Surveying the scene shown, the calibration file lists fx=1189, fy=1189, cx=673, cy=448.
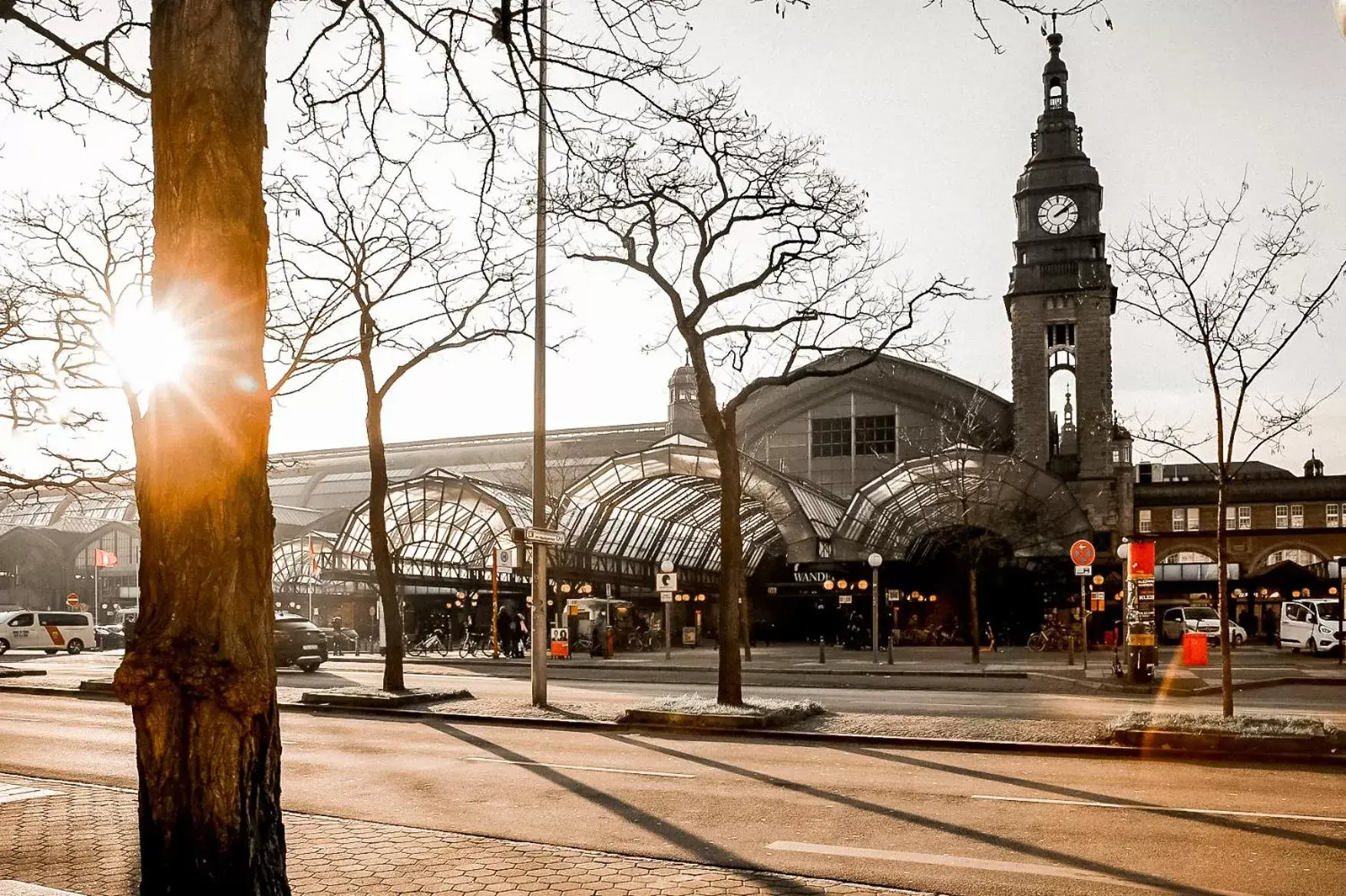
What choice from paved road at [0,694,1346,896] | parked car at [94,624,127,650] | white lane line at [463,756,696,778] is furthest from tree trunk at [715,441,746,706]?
parked car at [94,624,127,650]

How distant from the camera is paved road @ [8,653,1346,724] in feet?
63.5

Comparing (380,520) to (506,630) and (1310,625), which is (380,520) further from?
(1310,625)

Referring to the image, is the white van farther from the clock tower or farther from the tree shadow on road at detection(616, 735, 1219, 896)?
the clock tower

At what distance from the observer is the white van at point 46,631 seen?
1817 inches

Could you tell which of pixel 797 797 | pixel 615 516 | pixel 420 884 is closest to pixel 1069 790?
pixel 797 797

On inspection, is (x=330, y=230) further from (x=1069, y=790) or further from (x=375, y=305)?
(x=1069, y=790)

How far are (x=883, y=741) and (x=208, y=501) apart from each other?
11.7 m

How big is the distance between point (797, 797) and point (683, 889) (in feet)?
12.3

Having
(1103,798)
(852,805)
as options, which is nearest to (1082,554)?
(1103,798)

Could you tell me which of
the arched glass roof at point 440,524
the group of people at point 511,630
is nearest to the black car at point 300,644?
the group of people at point 511,630

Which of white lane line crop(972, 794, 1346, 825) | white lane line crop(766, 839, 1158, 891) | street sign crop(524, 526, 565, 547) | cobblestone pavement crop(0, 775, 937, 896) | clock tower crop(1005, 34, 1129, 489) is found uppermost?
clock tower crop(1005, 34, 1129, 489)

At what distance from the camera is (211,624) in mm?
4594

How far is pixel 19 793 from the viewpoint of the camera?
10.7 metres

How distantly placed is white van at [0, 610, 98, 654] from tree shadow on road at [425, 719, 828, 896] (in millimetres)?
40122
